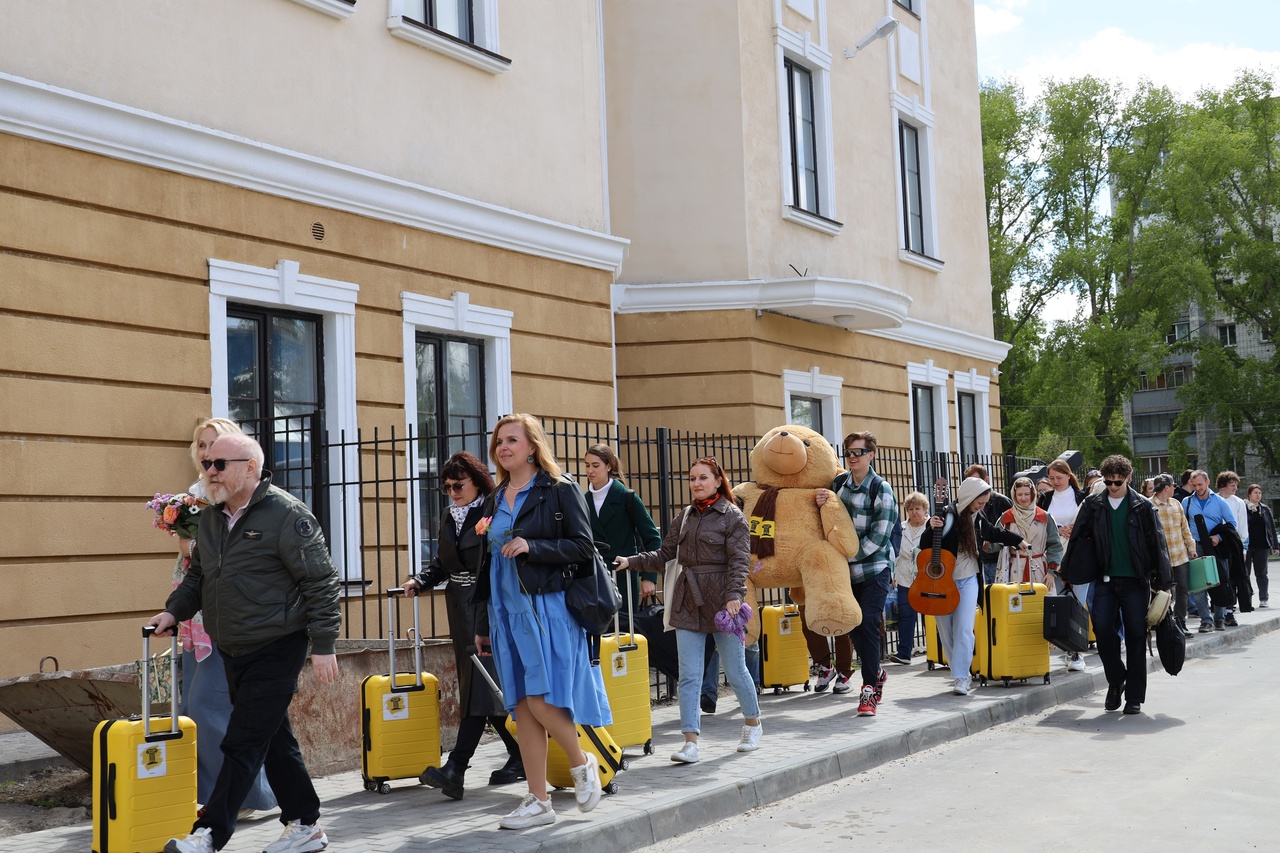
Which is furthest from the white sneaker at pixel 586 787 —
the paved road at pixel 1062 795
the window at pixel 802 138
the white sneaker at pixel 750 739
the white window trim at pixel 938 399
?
the white window trim at pixel 938 399

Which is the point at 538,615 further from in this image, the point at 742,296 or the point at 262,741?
the point at 742,296

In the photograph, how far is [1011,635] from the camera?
11336 mm

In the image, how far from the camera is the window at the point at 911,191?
20.5 metres

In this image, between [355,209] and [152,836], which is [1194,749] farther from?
[355,209]

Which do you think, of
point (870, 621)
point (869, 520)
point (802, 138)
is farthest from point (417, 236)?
point (802, 138)

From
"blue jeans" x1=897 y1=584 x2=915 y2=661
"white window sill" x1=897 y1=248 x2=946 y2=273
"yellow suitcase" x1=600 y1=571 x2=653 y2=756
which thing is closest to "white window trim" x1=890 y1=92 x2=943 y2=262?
"white window sill" x1=897 y1=248 x2=946 y2=273

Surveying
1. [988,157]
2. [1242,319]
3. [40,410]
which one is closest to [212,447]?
[40,410]

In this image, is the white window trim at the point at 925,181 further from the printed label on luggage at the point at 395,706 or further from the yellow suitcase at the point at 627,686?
the printed label on luggage at the point at 395,706

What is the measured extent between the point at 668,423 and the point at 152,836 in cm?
1119

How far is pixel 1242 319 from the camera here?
1908 inches

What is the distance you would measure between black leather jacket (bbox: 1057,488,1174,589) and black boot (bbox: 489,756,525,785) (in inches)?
198

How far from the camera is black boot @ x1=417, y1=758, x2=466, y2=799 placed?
7.21 metres

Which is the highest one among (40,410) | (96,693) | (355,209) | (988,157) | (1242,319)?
(988,157)

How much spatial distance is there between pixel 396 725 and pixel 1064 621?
5.85 metres
